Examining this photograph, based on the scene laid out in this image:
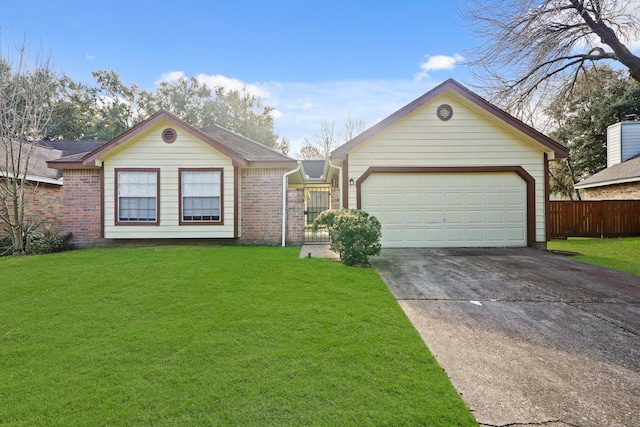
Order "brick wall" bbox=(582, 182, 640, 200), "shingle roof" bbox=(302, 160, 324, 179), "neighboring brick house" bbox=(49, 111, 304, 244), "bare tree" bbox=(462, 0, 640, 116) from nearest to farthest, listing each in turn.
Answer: "bare tree" bbox=(462, 0, 640, 116)
"neighboring brick house" bbox=(49, 111, 304, 244)
"brick wall" bbox=(582, 182, 640, 200)
"shingle roof" bbox=(302, 160, 324, 179)

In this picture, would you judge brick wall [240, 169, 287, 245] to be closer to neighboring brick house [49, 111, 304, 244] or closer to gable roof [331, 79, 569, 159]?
neighboring brick house [49, 111, 304, 244]

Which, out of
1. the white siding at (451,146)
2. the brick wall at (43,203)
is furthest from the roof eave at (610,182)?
the brick wall at (43,203)

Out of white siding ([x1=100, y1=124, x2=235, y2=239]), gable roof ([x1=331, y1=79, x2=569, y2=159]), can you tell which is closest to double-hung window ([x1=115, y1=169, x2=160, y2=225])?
white siding ([x1=100, y1=124, x2=235, y2=239])

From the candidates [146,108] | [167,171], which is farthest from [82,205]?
[146,108]

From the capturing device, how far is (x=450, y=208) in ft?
31.2

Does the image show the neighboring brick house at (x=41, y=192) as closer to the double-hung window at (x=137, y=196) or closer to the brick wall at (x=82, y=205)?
the brick wall at (x=82, y=205)

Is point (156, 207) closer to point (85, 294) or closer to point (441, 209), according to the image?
point (85, 294)

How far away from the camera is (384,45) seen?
1361cm

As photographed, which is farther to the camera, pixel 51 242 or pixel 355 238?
pixel 51 242

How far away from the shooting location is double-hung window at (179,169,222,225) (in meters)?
9.52

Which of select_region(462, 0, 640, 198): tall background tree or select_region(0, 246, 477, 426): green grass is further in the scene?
select_region(462, 0, 640, 198): tall background tree

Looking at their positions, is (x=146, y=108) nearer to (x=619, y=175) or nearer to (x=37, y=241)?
(x=37, y=241)

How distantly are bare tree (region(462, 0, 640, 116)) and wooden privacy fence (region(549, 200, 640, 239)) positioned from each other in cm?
592

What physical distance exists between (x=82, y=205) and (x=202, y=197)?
390 cm
